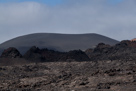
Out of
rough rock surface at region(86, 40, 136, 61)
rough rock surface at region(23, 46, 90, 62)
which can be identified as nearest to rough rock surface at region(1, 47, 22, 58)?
rough rock surface at region(23, 46, 90, 62)

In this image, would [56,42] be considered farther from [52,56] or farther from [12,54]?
[12,54]

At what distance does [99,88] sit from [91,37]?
5734 centimetres

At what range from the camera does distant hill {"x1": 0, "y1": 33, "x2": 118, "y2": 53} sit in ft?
179

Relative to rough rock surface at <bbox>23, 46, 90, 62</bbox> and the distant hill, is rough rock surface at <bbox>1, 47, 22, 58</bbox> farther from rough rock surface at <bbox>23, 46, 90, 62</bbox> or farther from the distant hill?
the distant hill

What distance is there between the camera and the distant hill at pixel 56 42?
179 ft

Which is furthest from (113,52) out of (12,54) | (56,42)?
(56,42)

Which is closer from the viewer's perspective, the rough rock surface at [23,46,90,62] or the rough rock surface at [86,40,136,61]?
the rough rock surface at [23,46,90,62]

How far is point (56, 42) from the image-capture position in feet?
192

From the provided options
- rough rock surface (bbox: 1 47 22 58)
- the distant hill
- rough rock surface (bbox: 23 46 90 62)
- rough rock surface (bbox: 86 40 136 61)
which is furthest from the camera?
the distant hill

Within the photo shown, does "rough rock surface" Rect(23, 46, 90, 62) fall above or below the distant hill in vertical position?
below

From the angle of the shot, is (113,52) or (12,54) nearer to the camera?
(12,54)

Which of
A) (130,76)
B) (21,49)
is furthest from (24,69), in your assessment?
(21,49)

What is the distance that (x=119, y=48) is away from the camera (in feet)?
117

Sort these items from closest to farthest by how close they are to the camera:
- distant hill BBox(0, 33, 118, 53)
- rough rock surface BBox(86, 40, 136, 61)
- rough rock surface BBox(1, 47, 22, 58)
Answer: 1. rough rock surface BBox(1, 47, 22, 58)
2. rough rock surface BBox(86, 40, 136, 61)
3. distant hill BBox(0, 33, 118, 53)
